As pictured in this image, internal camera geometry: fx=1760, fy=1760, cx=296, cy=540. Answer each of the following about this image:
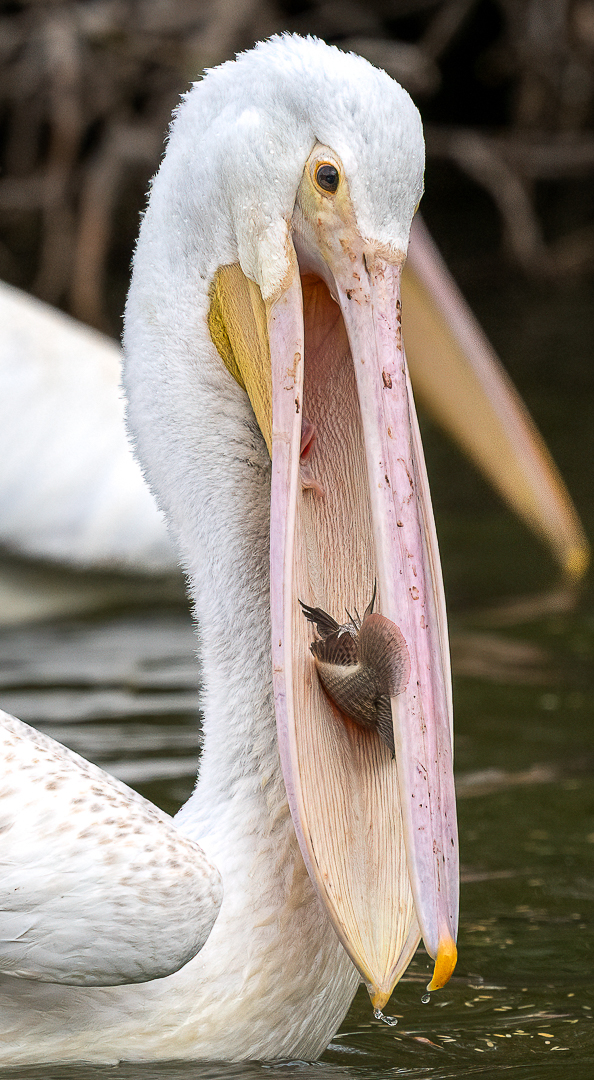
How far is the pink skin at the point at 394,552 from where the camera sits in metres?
2.49

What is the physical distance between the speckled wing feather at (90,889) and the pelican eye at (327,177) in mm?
993

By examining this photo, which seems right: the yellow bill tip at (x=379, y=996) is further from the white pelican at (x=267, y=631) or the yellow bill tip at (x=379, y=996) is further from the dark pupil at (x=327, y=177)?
the dark pupil at (x=327, y=177)

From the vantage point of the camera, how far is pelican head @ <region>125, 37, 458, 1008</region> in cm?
256

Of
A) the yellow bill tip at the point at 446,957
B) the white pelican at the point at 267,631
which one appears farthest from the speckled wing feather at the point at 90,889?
the yellow bill tip at the point at 446,957

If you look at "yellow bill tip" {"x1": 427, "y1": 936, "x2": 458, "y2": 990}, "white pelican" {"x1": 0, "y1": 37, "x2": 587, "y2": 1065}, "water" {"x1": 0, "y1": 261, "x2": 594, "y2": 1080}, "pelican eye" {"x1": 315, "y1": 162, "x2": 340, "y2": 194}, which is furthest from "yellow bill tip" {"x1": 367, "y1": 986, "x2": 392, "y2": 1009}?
"pelican eye" {"x1": 315, "y1": 162, "x2": 340, "y2": 194}

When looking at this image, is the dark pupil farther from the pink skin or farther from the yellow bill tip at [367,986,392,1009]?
the yellow bill tip at [367,986,392,1009]

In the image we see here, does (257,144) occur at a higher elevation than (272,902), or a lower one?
higher

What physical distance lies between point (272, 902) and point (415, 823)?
431mm

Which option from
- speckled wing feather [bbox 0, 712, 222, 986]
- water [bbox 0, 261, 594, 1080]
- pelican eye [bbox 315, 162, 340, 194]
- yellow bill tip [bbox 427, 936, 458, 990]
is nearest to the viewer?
yellow bill tip [bbox 427, 936, 458, 990]

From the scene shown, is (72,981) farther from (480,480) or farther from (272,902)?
(480,480)

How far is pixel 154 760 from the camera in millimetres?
4598

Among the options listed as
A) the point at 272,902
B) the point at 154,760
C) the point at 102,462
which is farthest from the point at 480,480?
the point at 272,902

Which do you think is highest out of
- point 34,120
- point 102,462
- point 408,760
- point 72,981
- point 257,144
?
point 34,120

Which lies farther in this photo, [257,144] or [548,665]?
[548,665]
